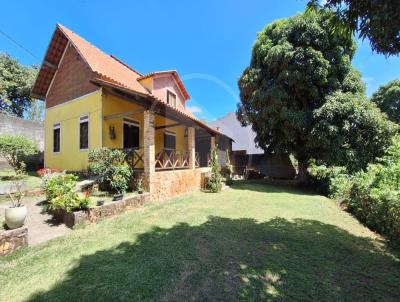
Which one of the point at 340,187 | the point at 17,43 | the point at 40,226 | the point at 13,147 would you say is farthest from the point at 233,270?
the point at 17,43

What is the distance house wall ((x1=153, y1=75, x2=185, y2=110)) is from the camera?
1328cm

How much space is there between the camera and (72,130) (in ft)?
37.3

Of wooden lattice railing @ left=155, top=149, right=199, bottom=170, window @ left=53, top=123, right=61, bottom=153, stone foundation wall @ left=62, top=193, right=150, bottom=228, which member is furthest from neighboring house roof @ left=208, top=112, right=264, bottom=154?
stone foundation wall @ left=62, top=193, right=150, bottom=228

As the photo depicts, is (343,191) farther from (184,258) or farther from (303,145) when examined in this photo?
(184,258)

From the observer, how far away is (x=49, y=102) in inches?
518

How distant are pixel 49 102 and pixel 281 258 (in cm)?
1472

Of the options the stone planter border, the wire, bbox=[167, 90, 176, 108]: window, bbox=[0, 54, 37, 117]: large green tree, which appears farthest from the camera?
bbox=[0, 54, 37, 117]: large green tree

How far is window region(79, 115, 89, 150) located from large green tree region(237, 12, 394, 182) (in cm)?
961

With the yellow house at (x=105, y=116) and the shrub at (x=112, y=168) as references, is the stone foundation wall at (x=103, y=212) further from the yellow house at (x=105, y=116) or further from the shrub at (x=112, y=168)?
the yellow house at (x=105, y=116)

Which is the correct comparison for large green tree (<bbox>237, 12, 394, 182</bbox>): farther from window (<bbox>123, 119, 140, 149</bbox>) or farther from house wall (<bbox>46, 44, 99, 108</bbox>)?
house wall (<bbox>46, 44, 99, 108</bbox>)

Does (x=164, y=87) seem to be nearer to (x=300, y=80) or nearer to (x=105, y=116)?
(x=105, y=116)

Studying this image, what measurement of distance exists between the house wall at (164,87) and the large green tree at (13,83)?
17.7 m

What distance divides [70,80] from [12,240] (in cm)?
976

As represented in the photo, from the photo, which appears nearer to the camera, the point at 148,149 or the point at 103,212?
the point at 103,212
